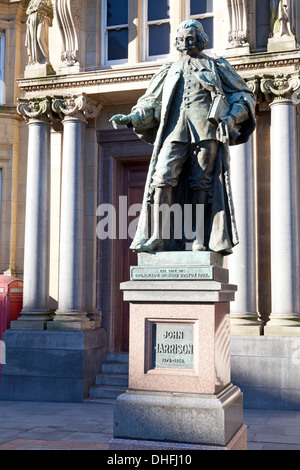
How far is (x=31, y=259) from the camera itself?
12.1 m

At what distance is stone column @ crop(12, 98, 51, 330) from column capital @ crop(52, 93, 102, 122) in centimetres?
24

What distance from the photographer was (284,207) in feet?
35.4

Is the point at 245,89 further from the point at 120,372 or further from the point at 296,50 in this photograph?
the point at 120,372

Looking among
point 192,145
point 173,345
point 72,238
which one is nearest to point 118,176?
point 72,238

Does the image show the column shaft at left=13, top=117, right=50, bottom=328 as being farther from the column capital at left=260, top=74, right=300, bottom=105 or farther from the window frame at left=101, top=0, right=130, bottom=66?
the column capital at left=260, top=74, right=300, bottom=105

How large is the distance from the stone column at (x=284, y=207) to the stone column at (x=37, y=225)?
451 centimetres

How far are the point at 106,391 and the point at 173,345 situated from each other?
19.7 feet

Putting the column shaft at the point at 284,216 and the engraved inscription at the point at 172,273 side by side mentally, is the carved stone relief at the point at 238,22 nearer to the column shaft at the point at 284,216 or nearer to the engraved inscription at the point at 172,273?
the column shaft at the point at 284,216

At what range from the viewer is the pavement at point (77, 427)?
25.0 feet

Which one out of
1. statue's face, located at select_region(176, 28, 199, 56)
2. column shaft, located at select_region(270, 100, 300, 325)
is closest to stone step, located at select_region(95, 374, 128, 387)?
column shaft, located at select_region(270, 100, 300, 325)

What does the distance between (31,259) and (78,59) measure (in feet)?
13.9

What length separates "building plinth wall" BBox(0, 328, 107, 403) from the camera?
37.3ft

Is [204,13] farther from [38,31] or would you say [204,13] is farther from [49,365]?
[49,365]

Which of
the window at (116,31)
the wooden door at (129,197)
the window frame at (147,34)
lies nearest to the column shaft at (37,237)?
the wooden door at (129,197)
